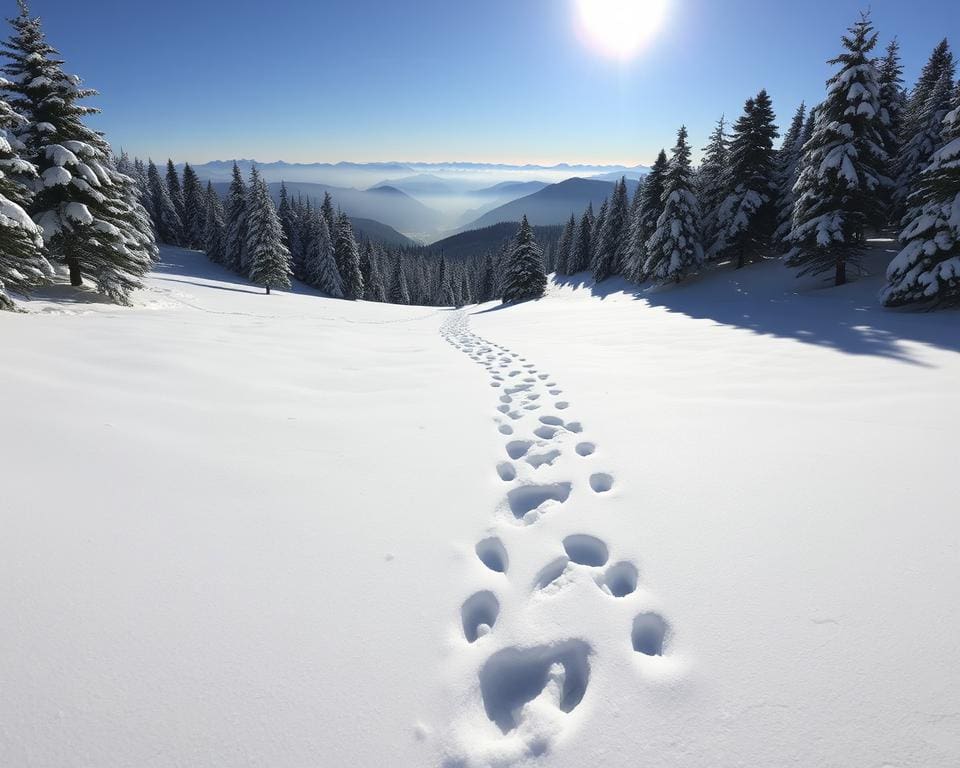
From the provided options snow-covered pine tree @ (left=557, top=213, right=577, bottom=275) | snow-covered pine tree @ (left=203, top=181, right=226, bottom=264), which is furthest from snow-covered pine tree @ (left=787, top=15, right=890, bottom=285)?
snow-covered pine tree @ (left=203, top=181, right=226, bottom=264)

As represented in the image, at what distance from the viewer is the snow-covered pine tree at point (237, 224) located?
41.9m

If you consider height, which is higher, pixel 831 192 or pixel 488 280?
pixel 831 192

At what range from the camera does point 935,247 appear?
439 inches

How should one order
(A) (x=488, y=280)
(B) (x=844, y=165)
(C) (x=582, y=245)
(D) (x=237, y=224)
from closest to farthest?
(B) (x=844, y=165), (D) (x=237, y=224), (C) (x=582, y=245), (A) (x=488, y=280)

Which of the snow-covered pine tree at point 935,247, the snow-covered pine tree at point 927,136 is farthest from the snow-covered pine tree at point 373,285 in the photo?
the snow-covered pine tree at point 935,247

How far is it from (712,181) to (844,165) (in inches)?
507

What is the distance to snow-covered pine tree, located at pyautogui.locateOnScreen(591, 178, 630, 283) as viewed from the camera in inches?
1591

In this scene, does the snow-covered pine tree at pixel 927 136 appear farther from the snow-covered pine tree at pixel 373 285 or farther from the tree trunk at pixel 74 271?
the snow-covered pine tree at pixel 373 285

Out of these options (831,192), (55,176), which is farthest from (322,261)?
(831,192)

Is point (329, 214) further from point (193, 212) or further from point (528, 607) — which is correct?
point (528, 607)

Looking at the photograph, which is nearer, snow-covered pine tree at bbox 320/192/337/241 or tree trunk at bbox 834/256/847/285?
tree trunk at bbox 834/256/847/285

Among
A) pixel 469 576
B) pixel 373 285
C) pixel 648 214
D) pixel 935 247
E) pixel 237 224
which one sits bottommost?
pixel 373 285

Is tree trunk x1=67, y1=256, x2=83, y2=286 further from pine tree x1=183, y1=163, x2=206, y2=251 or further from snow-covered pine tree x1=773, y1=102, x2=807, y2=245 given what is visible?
pine tree x1=183, y1=163, x2=206, y2=251

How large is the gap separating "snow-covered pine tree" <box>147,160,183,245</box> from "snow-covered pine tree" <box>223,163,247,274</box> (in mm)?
22377
